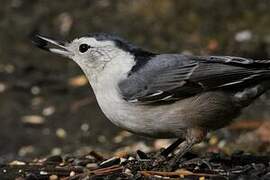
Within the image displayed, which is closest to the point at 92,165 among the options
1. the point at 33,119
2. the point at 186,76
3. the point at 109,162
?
the point at 109,162

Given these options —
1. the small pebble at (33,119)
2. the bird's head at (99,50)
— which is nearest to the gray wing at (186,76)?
the bird's head at (99,50)

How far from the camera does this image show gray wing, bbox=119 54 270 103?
4879mm

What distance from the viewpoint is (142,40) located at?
9.16m

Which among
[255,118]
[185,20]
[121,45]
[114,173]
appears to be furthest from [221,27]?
[114,173]

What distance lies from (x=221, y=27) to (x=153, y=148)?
2482 mm

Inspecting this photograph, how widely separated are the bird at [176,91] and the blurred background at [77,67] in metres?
1.80

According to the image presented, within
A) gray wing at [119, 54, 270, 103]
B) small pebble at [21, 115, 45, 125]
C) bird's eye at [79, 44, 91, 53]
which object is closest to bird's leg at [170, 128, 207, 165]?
gray wing at [119, 54, 270, 103]

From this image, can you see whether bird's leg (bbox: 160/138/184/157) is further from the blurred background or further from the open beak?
the blurred background

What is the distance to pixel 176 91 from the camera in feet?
16.2

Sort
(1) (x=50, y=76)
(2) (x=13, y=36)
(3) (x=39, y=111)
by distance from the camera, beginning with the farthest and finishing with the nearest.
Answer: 1. (2) (x=13, y=36)
2. (1) (x=50, y=76)
3. (3) (x=39, y=111)

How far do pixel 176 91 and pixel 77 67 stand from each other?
4.11m

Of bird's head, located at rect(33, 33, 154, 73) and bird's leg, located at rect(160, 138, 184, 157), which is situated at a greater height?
bird's head, located at rect(33, 33, 154, 73)

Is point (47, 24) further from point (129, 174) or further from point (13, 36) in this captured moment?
point (129, 174)

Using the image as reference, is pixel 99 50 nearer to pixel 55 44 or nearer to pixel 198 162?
pixel 55 44
